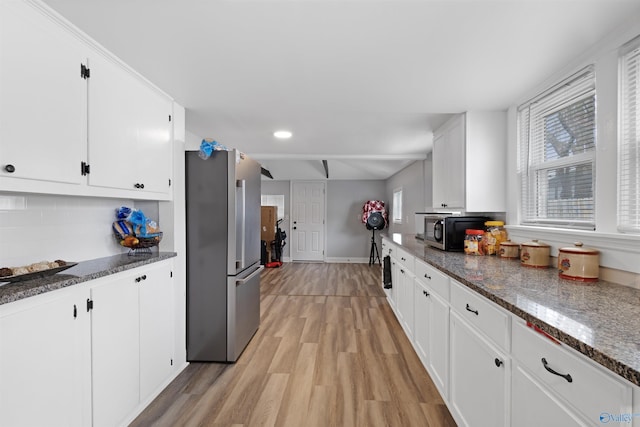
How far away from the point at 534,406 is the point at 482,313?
1.33 ft

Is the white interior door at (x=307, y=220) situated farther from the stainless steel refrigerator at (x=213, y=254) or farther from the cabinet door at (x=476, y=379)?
the cabinet door at (x=476, y=379)

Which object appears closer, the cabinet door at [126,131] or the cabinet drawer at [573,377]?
the cabinet drawer at [573,377]

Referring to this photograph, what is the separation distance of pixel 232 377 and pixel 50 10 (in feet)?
7.96

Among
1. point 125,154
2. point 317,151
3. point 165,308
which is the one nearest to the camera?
point 125,154

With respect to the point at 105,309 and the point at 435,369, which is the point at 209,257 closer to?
the point at 105,309

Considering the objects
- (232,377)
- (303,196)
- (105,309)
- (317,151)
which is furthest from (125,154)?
(303,196)

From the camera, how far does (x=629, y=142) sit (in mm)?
1434

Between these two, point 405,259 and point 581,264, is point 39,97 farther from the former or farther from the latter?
point 405,259

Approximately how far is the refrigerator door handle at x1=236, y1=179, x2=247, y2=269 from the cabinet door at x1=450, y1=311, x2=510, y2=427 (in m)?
1.66

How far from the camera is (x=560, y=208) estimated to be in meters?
1.97

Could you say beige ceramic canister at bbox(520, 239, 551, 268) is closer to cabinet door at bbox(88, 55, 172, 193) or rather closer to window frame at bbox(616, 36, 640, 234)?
window frame at bbox(616, 36, 640, 234)

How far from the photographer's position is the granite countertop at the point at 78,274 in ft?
3.71

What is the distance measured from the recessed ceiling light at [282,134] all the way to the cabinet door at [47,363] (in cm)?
240

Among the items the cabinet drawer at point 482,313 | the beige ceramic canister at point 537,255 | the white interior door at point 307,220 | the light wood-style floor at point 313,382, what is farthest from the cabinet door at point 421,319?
the white interior door at point 307,220
